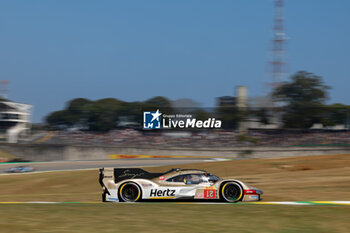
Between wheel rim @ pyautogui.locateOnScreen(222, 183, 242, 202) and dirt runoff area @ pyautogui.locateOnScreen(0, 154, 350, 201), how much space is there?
2.04 m

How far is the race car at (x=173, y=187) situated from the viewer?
37.9 ft

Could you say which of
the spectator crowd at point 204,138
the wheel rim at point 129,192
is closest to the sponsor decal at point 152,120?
the spectator crowd at point 204,138

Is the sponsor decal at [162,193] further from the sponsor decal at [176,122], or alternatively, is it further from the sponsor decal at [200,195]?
the sponsor decal at [176,122]

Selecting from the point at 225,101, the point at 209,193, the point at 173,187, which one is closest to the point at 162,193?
the point at 173,187

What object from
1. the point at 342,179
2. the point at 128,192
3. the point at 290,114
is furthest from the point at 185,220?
the point at 290,114

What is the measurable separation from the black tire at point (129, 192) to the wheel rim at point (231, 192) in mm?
2332

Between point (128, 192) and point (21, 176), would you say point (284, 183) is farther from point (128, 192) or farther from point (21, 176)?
point (21, 176)

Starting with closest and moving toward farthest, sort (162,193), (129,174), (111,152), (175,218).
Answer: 1. (175,218)
2. (162,193)
3. (129,174)
4. (111,152)

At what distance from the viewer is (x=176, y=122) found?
5131 cm

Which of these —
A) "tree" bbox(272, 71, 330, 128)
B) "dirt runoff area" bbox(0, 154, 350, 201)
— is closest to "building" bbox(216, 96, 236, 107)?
"tree" bbox(272, 71, 330, 128)

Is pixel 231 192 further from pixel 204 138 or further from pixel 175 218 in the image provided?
pixel 204 138

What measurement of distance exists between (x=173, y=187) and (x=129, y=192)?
1.23m

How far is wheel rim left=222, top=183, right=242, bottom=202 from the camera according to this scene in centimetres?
1152

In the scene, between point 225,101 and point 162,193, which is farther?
point 225,101
